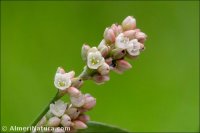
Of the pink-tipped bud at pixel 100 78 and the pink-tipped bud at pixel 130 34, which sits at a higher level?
the pink-tipped bud at pixel 130 34

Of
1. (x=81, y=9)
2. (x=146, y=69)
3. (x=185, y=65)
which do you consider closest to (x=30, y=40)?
(x=81, y=9)

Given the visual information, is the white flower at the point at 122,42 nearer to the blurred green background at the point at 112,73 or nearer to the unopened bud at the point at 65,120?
the unopened bud at the point at 65,120

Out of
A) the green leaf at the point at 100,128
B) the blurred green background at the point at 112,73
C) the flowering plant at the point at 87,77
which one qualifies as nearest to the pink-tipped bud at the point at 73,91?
the flowering plant at the point at 87,77

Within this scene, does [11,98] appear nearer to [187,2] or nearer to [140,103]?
[140,103]

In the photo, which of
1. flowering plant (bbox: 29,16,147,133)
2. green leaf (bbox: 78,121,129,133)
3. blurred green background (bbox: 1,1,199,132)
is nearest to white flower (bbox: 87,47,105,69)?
flowering plant (bbox: 29,16,147,133)

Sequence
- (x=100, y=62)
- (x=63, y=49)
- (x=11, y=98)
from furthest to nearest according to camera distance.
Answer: (x=63, y=49) < (x=11, y=98) < (x=100, y=62)

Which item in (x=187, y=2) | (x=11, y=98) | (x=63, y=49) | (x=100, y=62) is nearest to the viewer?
(x=100, y=62)

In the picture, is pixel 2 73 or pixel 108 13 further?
pixel 108 13
